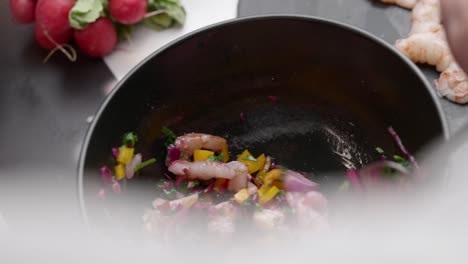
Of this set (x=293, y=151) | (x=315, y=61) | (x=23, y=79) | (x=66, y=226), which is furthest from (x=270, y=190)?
(x=23, y=79)

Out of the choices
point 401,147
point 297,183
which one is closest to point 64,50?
point 297,183

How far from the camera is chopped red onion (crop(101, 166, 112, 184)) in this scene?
787 millimetres

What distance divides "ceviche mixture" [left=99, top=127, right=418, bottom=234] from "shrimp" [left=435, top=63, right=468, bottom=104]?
0.51 ft

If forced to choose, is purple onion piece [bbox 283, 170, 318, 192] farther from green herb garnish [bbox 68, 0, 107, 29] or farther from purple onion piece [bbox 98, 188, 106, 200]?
green herb garnish [bbox 68, 0, 107, 29]

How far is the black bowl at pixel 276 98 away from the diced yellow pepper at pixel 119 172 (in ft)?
0.05

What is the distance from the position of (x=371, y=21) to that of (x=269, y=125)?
0.96 feet

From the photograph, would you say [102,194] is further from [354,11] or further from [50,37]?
[354,11]

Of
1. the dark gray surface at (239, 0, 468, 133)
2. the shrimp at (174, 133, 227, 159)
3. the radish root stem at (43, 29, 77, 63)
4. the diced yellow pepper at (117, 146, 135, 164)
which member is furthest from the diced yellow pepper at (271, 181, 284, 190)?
the radish root stem at (43, 29, 77, 63)

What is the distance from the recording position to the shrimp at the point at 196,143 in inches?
34.3

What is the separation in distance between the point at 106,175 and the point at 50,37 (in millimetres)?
340

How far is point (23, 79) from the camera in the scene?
1027 millimetres

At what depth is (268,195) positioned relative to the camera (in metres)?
0.84

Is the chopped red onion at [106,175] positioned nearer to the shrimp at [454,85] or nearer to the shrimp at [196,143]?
the shrimp at [196,143]

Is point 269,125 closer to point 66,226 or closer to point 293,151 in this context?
point 293,151
